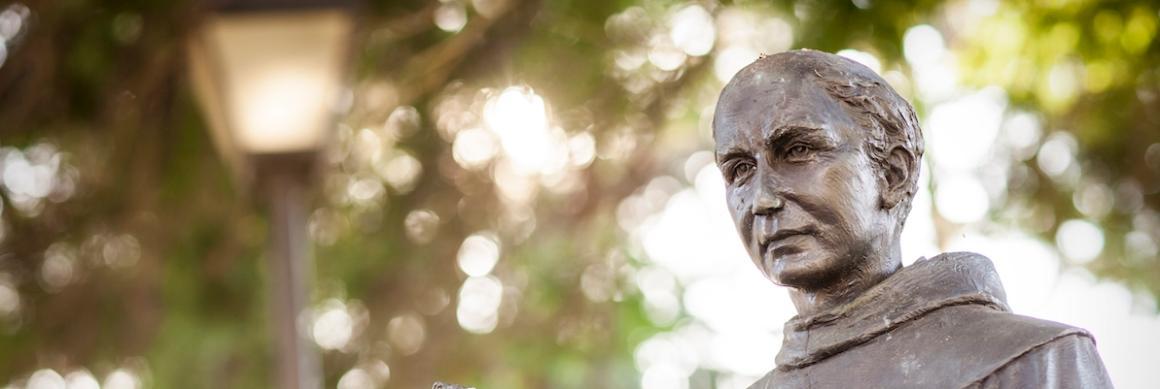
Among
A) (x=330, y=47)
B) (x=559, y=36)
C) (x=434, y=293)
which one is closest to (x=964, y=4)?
(x=559, y=36)

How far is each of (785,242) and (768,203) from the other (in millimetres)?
64

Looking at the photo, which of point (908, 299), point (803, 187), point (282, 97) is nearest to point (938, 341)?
point (908, 299)

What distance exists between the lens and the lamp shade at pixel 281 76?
681cm

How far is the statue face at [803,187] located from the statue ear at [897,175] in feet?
0.10

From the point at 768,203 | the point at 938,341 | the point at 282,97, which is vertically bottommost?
the point at 938,341

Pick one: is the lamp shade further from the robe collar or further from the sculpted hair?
the robe collar

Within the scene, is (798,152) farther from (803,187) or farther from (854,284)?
(854,284)

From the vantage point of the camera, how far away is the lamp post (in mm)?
6727

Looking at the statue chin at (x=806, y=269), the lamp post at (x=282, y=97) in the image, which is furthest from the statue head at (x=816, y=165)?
the lamp post at (x=282, y=97)

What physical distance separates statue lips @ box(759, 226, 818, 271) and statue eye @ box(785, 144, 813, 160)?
0.11m

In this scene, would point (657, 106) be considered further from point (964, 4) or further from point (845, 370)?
point (845, 370)

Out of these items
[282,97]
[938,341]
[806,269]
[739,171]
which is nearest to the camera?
[938,341]

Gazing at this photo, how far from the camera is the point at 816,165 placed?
2908mm

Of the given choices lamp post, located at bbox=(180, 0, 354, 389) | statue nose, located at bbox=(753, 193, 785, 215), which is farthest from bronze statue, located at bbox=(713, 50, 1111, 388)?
lamp post, located at bbox=(180, 0, 354, 389)
